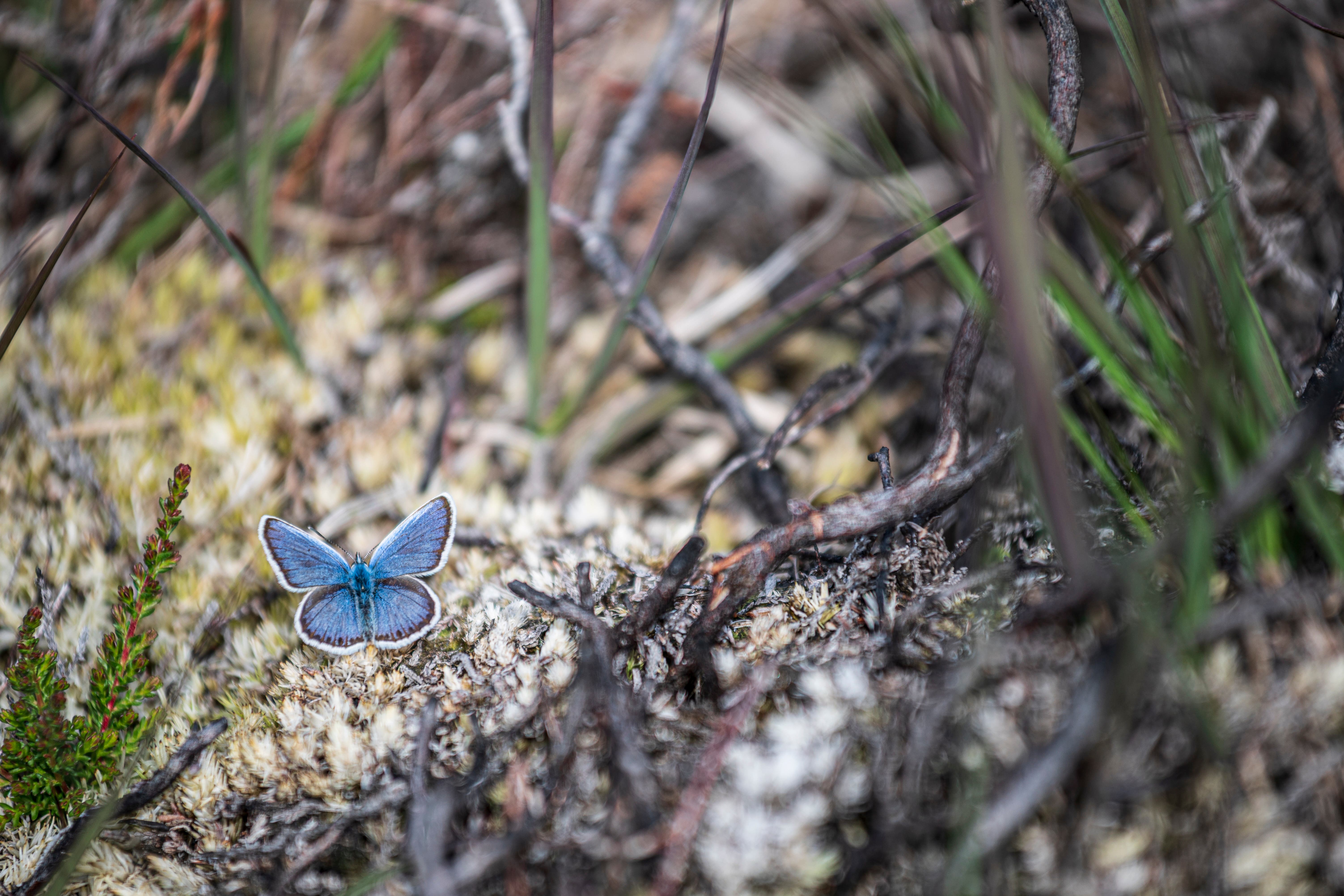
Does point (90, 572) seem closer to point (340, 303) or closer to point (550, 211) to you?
point (340, 303)

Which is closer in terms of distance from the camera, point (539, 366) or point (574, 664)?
point (574, 664)

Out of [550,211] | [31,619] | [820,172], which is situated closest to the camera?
[31,619]

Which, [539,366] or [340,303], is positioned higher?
[340,303]

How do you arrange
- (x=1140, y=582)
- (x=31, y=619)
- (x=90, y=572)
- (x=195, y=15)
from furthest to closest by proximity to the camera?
1. (x=195, y=15)
2. (x=90, y=572)
3. (x=31, y=619)
4. (x=1140, y=582)

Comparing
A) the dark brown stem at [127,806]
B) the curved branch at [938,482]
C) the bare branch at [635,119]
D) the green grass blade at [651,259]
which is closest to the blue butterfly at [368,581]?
the dark brown stem at [127,806]

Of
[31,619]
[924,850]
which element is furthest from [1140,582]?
[31,619]

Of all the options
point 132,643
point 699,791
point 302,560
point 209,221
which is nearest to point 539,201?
point 209,221

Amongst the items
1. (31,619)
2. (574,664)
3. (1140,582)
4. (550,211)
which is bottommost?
(1140,582)
